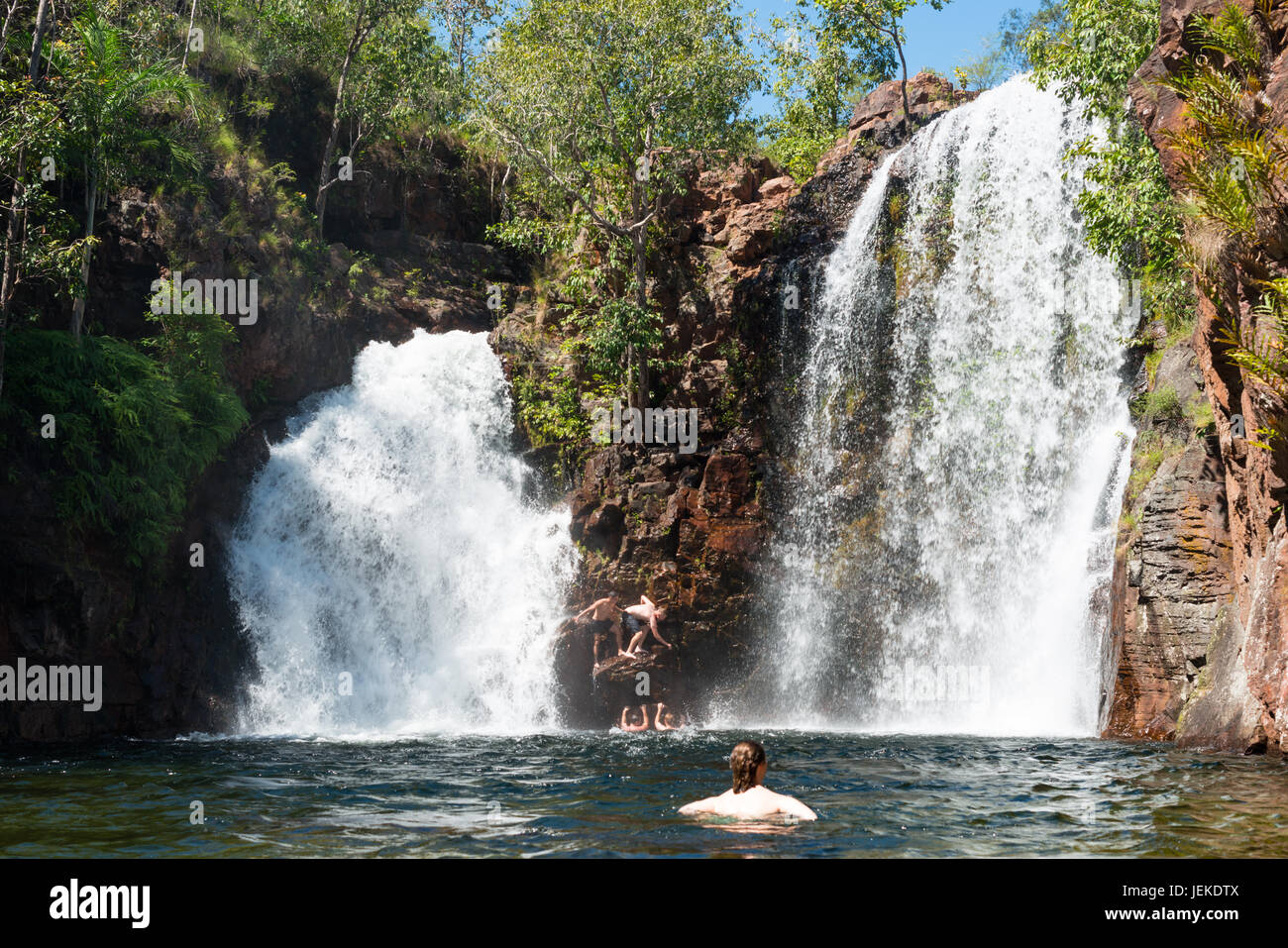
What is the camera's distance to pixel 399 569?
23.4 m

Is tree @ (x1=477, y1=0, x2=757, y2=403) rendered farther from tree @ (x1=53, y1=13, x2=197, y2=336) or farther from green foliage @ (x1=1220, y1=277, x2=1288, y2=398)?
green foliage @ (x1=1220, y1=277, x2=1288, y2=398)

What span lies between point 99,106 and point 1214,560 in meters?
20.8

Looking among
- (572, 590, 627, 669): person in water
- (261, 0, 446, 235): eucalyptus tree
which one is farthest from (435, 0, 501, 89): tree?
(572, 590, 627, 669): person in water

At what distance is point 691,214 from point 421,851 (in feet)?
73.2

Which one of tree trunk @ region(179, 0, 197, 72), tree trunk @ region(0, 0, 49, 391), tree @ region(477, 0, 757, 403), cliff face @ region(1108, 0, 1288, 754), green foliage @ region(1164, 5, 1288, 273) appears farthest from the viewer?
tree trunk @ region(179, 0, 197, 72)

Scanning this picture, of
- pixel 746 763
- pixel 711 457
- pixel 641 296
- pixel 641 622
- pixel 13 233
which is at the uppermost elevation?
pixel 641 296

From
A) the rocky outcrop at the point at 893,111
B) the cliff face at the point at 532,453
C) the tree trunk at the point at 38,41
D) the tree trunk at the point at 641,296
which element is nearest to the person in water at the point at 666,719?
the cliff face at the point at 532,453

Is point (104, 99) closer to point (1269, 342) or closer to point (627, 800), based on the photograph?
point (627, 800)

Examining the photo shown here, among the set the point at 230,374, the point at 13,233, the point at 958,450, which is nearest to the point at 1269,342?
the point at 958,450

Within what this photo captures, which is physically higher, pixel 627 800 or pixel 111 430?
pixel 111 430

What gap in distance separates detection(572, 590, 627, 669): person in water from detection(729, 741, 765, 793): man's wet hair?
47.9 ft

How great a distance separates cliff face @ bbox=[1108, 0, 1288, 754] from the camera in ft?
41.9
